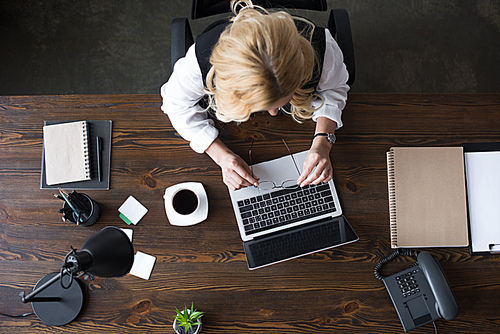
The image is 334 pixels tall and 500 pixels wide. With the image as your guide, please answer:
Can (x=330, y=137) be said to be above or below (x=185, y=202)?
above

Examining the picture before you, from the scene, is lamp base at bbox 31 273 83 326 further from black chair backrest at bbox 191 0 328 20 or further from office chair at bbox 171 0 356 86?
black chair backrest at bbox 191 0 328 20

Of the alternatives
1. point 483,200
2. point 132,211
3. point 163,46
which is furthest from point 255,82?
point 163,46

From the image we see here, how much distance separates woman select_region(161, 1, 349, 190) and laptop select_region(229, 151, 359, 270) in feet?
0.18

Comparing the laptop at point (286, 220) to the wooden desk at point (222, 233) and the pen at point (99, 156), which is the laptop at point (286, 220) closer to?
the wooden desk at point (222, 233)

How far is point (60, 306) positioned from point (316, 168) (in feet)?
2.79

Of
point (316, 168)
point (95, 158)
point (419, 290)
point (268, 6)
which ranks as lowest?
point (419, 290)

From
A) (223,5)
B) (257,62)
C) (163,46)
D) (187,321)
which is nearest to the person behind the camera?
(257,62)

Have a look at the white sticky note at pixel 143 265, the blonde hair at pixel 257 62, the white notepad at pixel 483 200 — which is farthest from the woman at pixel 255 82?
the white notepad at pixel 483 200

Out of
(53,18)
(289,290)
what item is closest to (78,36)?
(53,18)

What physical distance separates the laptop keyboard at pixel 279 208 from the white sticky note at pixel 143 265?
0.30 meters

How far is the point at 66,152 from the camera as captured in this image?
42.5 inches

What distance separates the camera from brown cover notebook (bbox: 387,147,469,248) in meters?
1.04

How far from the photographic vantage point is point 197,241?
3.45 feet

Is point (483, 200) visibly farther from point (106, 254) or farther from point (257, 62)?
point (106, 254)
